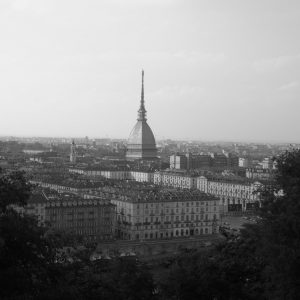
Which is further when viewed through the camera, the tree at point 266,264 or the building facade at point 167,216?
the building facade at point 167,216

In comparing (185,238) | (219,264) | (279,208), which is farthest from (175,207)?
(279,208)

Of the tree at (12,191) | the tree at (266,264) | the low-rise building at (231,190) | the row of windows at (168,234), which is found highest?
the tree at (12,191)

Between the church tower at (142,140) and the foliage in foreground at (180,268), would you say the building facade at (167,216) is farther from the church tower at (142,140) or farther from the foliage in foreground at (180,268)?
the church tower at (142,140)

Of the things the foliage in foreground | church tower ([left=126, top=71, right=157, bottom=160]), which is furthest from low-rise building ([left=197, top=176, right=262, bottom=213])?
the foliage in foreground

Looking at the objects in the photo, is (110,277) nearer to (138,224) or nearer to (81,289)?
(81,289)

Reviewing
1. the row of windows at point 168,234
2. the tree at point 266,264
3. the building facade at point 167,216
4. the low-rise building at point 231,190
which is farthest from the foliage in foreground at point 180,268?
the low-rise building at point 231,190

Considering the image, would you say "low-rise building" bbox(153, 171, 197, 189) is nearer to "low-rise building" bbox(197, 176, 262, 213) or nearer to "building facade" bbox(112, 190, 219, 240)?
"low-rise building" bbox(197, 176, 262, 213)

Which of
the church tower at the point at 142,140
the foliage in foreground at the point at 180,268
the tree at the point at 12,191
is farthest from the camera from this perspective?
the church tower at the point at 142,140

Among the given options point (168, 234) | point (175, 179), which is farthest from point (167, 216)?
point (175, 179)

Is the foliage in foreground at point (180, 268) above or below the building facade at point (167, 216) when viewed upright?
above

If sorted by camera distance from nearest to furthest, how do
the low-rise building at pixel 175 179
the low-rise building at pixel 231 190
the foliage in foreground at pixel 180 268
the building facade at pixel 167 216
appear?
1. the foliage in foreground at pixel 180 268
2. the building facade at pixel 167 216
3. the low-rise building at pixel 231 190
4. the low-rise building at pixel 175 179
